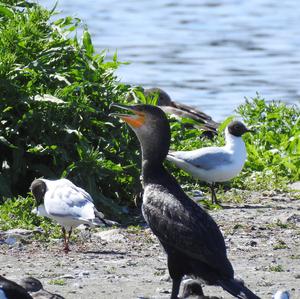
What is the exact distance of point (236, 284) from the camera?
8.05 metres

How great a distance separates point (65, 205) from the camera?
10000mm

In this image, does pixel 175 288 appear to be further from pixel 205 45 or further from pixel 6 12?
pixel 205 45

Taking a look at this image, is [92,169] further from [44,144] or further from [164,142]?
[164,142]

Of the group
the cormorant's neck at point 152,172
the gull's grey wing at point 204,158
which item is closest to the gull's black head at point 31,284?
the cormorant's neck at point 152,172

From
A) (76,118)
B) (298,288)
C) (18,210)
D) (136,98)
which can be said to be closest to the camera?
(298,288)

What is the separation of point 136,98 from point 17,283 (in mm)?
4637

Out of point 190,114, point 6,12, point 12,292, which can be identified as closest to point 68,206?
point 12,292

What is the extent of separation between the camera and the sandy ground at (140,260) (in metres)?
8.78

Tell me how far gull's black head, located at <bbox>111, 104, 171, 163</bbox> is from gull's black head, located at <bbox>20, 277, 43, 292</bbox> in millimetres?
1298

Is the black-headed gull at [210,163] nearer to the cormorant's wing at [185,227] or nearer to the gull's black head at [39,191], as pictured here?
the gull's black head at [39,191]

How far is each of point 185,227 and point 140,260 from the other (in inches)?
56.9

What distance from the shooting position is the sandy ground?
28.8 feet

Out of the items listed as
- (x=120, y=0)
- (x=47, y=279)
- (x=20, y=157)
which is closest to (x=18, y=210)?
(x=20, y=157)

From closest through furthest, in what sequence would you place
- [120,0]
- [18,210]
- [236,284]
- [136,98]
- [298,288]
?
[236,284]
[298,288]
[18,210]
[136,98]
[120,0]
